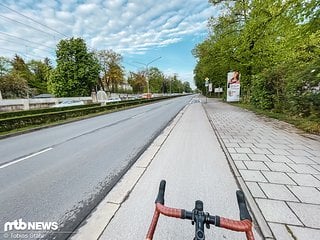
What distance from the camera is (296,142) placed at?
22.7 feet

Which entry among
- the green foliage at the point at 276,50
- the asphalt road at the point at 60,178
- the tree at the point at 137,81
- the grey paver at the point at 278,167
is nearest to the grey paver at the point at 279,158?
the grey paver at the point at 278,167

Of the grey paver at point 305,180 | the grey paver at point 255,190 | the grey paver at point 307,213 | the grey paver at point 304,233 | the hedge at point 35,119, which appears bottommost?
the hedge at point 35,119

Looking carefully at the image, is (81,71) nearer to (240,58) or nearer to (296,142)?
(240,58)

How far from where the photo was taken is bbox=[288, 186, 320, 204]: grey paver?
3.27m

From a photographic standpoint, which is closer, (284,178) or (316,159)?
(284,178)

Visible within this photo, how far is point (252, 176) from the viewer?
4258 millimetres

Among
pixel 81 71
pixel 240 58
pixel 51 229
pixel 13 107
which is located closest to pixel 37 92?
pixel 81 71

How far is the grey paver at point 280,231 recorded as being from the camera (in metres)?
2.45

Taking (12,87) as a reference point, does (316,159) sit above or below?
below

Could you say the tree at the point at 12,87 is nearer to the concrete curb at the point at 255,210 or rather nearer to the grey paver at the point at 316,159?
the concrete curb at the point at 255,210

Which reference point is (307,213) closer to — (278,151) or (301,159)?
(301,159)

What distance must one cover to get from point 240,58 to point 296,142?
18033 millimetres

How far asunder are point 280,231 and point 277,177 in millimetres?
1827

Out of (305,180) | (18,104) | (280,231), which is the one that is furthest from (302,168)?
(18,104)
